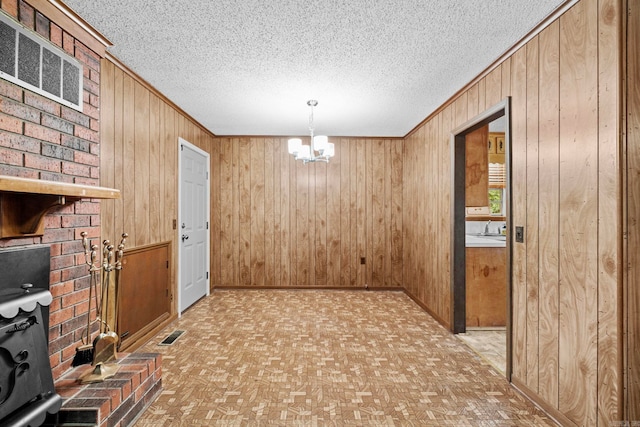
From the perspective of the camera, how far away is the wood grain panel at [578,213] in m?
1.67

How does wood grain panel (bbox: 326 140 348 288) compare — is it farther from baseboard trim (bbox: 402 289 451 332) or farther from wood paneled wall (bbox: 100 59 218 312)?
wood paneled wall (bbox: 100 59 218 312)

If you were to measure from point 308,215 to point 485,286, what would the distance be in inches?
107

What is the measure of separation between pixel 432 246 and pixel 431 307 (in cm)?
73

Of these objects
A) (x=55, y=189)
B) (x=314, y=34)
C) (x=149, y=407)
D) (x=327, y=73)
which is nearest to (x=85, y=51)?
(x=55, y=189)

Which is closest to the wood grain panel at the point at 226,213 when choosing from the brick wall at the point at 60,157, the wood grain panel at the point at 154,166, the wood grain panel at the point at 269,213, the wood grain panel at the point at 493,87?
the wood grain panel at the point at 269,213

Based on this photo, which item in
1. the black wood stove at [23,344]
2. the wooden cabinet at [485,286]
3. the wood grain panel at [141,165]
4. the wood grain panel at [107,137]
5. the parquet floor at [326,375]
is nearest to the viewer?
the black wood stove at [23,344]

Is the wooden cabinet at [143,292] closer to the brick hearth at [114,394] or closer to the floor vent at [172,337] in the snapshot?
the floor vent at [172,337]

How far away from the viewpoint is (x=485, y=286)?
3.44 metres

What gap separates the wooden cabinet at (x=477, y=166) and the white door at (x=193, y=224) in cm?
328

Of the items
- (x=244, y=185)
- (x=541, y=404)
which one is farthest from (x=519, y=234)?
(x=244, y=185)

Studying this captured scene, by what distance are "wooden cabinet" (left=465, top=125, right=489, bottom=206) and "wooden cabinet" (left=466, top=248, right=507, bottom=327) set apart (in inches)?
22.5

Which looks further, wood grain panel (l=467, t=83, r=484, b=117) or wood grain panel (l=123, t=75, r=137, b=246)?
wood grain panel (l=467, t=83, r=484, b=117)

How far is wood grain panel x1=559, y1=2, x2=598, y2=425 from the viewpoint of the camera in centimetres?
167

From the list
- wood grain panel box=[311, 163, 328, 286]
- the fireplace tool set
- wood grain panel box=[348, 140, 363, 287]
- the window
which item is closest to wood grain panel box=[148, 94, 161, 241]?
the fireplace tool set
